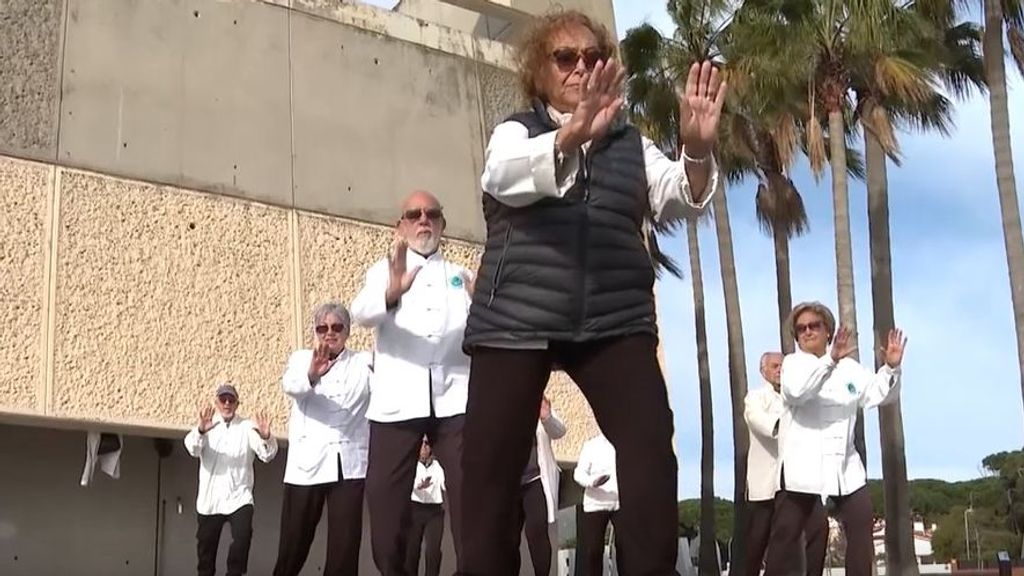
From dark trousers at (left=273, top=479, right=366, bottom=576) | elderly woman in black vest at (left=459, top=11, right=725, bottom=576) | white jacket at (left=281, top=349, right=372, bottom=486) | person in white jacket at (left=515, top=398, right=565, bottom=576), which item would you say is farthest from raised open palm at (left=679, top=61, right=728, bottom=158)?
person in white jacket at (left=515, top=398, right=565, bottom=576)

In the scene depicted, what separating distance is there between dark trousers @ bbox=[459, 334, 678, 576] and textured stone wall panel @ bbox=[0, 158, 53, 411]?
8.20m

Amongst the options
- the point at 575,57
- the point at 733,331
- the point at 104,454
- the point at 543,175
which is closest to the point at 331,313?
the point at 575,57

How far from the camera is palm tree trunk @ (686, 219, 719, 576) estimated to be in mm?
20422

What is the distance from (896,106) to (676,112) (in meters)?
4.68

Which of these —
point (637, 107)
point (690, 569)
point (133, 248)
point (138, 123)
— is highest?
point (637, 107)

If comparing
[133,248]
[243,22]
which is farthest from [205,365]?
[243,22]

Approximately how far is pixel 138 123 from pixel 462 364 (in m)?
6.86

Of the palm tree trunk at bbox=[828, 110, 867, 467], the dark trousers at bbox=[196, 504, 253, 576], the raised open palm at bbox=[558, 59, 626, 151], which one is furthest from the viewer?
the palm tree trunk at bbox=[828, 110, 867, 467]

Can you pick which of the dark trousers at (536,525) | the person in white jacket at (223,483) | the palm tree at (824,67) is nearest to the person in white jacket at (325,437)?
the dark trousers at (536,525)

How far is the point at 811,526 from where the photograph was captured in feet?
23.1

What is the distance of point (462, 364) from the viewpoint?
5.68 m

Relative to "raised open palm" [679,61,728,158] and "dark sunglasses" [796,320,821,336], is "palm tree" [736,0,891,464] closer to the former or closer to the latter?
"dark sunglasses" [796,320,821,336]

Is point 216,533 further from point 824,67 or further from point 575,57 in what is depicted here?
point 824,67

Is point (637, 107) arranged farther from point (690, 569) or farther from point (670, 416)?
point (670, 416)
